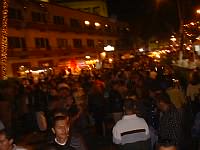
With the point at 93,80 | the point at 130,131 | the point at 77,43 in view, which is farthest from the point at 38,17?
the point at 130,131

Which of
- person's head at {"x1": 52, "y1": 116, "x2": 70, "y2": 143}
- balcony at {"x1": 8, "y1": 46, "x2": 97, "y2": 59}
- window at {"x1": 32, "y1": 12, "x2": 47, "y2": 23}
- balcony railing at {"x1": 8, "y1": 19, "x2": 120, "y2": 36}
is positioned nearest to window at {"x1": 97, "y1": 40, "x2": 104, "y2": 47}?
balcony railing at {"x1": 8, "y1": 19, "x2": 120, "y2": 36}

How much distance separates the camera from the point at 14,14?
A: 3778cm

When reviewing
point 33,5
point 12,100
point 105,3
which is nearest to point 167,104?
point 12,100

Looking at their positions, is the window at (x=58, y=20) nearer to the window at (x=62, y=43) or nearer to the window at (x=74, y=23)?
the window at (x=62, y=43)

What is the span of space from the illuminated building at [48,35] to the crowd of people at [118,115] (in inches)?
786

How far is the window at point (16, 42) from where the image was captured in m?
36.3

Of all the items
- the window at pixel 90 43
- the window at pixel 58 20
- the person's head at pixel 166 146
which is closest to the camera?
the person's head at pixel 166 146

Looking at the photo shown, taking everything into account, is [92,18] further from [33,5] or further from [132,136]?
[132,136]

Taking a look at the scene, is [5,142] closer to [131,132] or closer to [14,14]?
[131,132]

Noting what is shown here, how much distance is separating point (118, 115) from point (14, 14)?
2894 centimetres

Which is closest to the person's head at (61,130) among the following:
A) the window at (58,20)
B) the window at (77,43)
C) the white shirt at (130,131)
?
the white shirt at (130,131)

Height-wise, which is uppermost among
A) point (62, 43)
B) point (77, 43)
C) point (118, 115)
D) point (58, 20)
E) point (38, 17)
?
point (38, 17)

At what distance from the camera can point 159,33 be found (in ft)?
233

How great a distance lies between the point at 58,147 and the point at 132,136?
1577 millimetres
